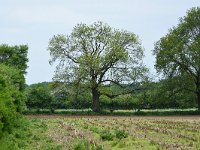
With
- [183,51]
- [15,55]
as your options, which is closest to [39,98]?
[15,55]

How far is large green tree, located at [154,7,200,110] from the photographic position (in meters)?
64.4

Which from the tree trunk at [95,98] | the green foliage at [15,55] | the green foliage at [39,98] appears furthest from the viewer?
the green foliage at [39,98]

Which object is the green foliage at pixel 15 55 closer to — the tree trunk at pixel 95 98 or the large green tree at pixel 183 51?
the tree trunk at pixel 95 98

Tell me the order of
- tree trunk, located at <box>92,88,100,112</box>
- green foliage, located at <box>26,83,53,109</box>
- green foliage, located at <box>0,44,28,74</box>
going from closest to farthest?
green foliage, located at <box>0,44,28,74</box> → tree trunk, located at <box>92,88,100,112</box> → green foliage, located at <box>26,83,53,109</box>

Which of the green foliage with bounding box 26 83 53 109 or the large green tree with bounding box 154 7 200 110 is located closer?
the large green tree with bounding box 154 7 200 110

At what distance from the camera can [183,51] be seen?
6481 centimetres

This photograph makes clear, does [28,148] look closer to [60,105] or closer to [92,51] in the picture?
[92,51]

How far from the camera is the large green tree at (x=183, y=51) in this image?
64375 mm

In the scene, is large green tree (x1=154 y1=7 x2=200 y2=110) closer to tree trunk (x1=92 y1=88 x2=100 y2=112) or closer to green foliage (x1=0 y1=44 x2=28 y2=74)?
tree trunk (x1=92 y1=88 x2=100 y2=112)

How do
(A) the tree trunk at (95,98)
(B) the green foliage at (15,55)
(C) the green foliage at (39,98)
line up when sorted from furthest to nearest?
(C) the green foliage at (39,98) < (A) the tree trunk at (95,98) < (B) the green foliage at (15,55)

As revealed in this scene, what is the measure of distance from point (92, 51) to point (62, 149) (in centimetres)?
5308

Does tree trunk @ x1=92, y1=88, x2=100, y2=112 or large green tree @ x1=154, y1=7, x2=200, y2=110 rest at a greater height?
large green tree @ x1=154, y1=7, x2=200, y2=110

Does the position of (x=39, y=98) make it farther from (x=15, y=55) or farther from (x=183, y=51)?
(x=183, y=51)

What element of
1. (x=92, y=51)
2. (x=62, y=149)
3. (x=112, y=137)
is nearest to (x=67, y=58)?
(x=92, y=51)
